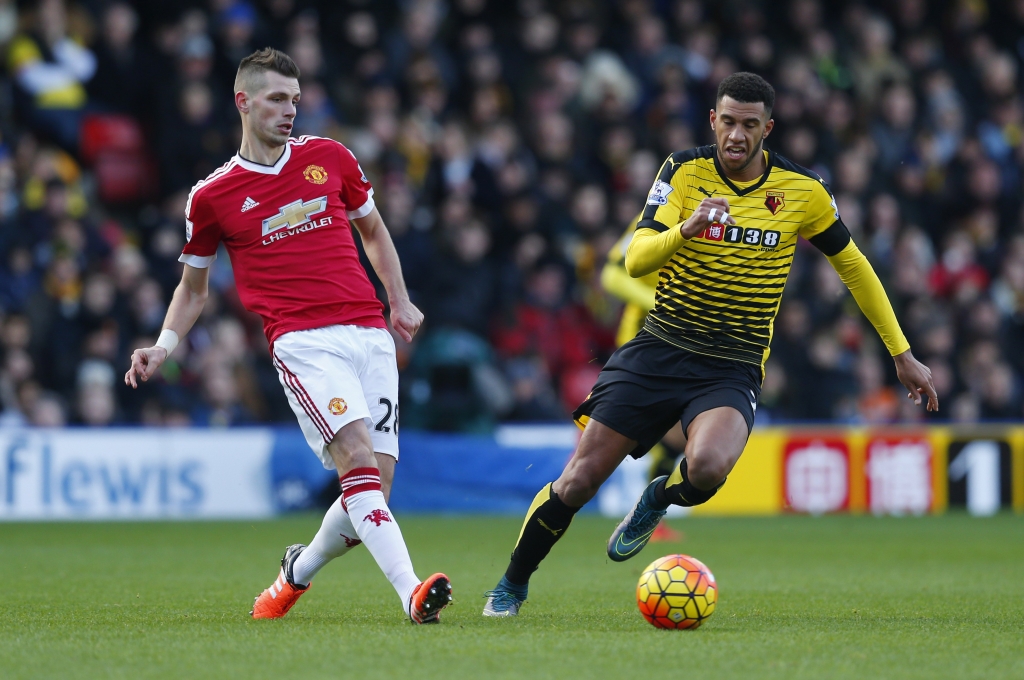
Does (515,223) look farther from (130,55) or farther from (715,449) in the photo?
(715,449)

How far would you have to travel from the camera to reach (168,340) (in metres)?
6.29

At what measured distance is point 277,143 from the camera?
6211mm

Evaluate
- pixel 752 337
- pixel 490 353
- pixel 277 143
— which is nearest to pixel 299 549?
pixel 277 143

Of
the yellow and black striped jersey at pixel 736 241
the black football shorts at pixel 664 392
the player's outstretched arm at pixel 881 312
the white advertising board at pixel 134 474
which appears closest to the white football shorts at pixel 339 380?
the black football shorts at pixel 664 392

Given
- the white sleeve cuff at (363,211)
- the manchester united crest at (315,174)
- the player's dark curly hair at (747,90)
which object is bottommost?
the white sleeve cuff at (363,211)

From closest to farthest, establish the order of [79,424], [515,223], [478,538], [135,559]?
1. [135,559]
2. [478,538]
3. [79,424]
4. [515,223]

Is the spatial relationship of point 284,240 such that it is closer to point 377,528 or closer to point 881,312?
point 377,528

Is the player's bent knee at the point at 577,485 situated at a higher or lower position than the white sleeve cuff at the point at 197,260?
lower

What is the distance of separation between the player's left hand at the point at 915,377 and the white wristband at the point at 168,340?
3.07 meters

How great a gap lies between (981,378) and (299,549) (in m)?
11.8

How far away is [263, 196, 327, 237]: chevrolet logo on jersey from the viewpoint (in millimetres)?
6207

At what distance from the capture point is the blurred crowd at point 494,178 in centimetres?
1384

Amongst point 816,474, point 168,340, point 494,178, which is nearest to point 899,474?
point 816,474

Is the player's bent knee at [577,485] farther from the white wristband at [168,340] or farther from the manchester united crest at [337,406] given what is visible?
Result: the white wristband at [168,340]
